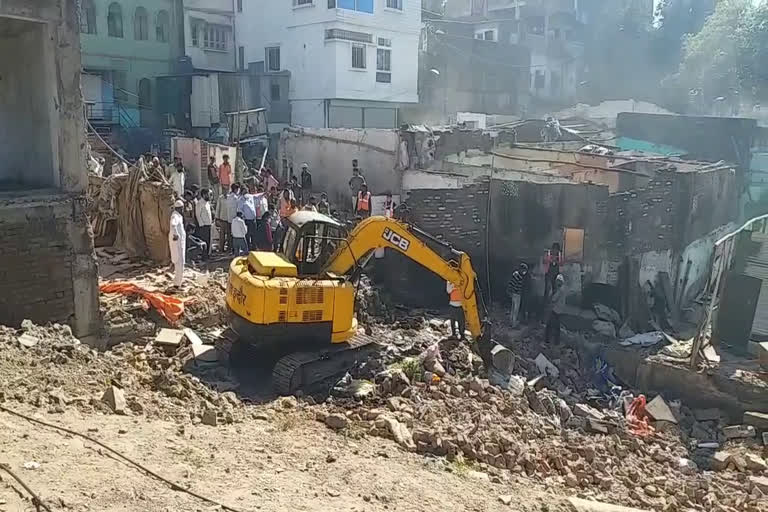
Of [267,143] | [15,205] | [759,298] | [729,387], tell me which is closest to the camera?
[15,205]

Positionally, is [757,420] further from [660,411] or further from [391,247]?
[391,247]

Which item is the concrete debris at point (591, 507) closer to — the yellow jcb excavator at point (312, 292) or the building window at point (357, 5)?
the yellow jcb excavator at point (312, 292)

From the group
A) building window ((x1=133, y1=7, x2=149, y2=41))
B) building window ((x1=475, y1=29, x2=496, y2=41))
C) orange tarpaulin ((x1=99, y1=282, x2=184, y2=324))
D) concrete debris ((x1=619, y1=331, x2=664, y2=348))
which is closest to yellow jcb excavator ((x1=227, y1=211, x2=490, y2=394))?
orange tarpaulin ((x1=99, y1=282, x2=184, y2=324))

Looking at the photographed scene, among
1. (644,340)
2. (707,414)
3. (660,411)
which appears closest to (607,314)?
(644,340)

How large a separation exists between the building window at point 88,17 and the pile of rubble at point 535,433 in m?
20.7

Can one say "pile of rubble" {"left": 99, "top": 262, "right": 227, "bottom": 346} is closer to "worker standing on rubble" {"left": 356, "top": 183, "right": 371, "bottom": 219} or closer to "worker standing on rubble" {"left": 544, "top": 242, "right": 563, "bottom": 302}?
"worker standing on rubble" {"left": 356, "top": 183, "right": 371, "bottom": 219}

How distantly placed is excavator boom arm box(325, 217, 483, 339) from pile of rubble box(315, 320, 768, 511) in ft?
3.97

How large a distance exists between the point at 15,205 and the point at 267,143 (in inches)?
672

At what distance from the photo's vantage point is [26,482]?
4852 mm

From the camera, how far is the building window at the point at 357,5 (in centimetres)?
2697

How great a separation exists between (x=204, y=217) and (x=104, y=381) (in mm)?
6403

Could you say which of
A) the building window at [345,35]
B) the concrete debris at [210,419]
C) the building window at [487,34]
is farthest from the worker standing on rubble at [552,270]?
the building window at [487,34]

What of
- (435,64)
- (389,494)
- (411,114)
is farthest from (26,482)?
(435,64)

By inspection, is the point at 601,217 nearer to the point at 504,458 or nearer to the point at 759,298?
the point at 759,298
